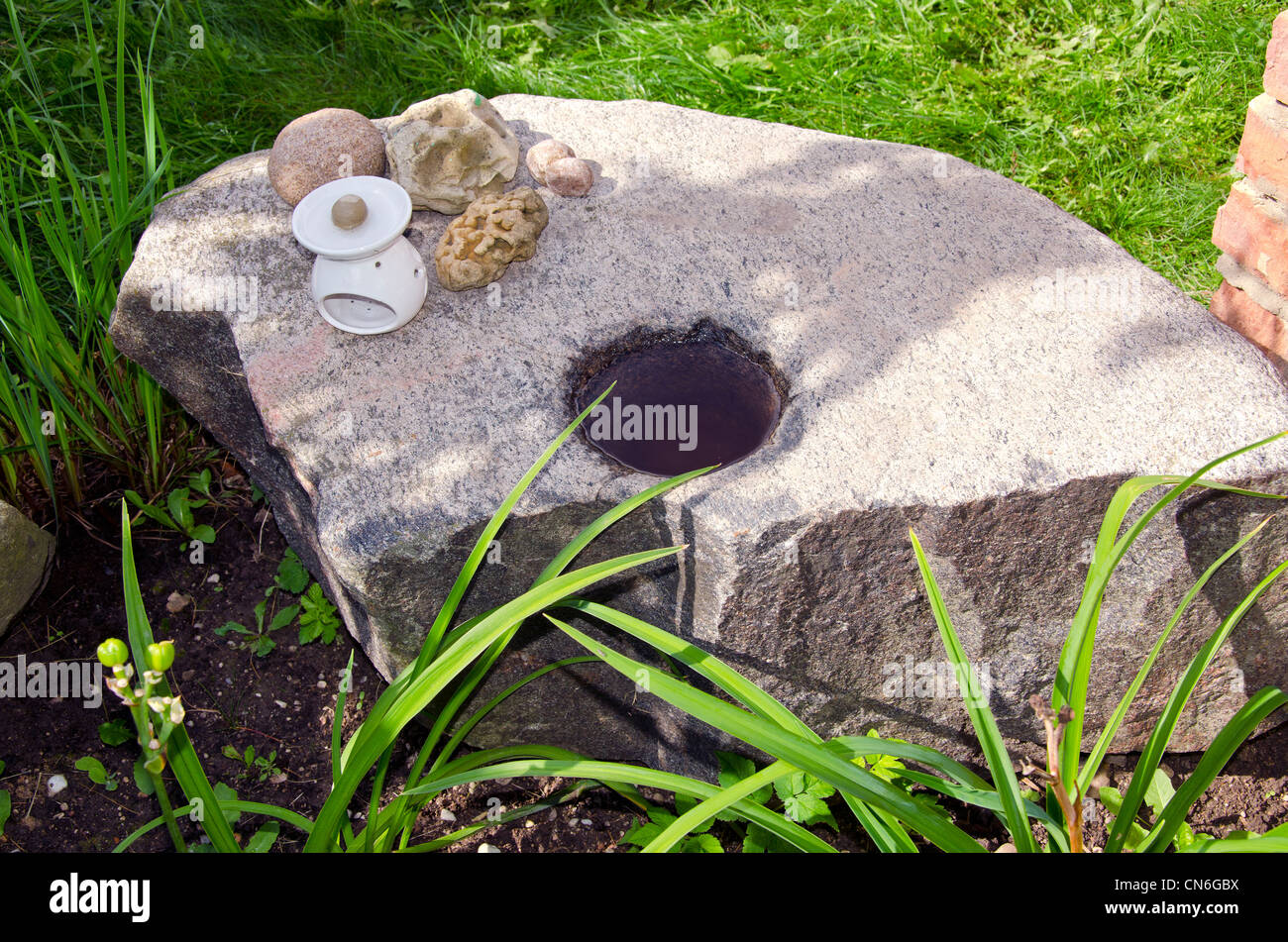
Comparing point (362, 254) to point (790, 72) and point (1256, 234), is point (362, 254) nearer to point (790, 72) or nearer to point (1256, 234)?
point (1256, 234)

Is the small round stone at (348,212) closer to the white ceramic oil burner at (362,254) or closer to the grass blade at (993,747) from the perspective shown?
the white ceramic oil burner at (362,254)

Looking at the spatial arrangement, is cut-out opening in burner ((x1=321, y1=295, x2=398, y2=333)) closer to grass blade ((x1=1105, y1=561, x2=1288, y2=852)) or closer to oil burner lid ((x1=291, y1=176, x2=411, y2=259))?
oil burner lid ((x1=291, y1=176, x2=411, y2=259))

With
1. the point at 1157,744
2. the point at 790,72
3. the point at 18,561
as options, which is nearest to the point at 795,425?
the point at 1157,744

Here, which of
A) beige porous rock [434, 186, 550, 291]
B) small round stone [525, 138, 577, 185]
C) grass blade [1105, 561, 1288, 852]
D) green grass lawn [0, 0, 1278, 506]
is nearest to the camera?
grass blade [1105, 561, 1288, 852]

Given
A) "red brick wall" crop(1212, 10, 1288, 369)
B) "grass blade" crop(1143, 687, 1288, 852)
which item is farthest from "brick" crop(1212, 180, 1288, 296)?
"grass blade" crop(1143, 687, 1288, 852)

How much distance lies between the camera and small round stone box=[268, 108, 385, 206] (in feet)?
7.72

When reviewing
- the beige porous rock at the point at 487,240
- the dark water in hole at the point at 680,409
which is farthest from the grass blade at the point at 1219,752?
the beige porous rock at the point at 487,240

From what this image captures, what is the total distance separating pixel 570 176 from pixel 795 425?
0.82 metres

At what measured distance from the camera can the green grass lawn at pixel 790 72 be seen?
328 centimetres

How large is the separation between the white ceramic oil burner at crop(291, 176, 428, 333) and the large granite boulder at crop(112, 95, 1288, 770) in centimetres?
7

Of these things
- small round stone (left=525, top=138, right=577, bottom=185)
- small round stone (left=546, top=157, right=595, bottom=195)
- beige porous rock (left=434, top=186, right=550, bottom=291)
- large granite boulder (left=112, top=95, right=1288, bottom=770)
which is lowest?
large granite boulder (left=112, top=95, right=1288, bottom=770)

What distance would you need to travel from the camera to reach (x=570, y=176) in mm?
2391

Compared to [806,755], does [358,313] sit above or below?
above

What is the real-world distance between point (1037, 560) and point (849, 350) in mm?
545
